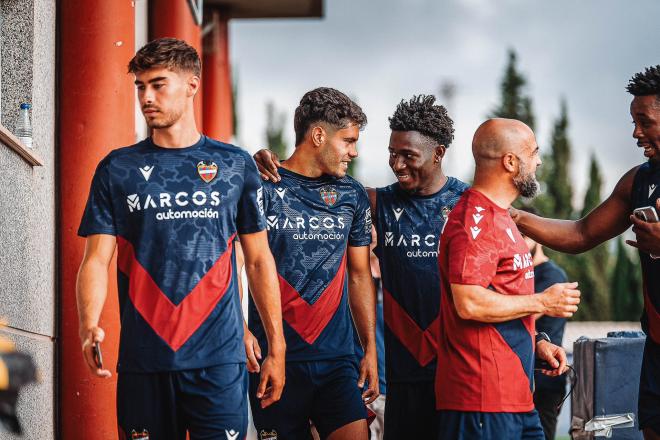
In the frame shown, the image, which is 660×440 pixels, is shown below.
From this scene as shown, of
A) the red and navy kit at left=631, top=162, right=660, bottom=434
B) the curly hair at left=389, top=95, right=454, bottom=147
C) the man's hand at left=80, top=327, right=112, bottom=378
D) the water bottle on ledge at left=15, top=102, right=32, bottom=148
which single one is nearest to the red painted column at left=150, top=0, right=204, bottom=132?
the curly hair at left=389, top=95, right=454, bottom=147

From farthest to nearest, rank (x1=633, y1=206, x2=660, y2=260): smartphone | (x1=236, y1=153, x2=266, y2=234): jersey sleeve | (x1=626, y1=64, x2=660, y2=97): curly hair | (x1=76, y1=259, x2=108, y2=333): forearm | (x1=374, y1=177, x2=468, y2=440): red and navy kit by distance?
(x1=374, y1=177, x2=468, y2=440): red and navy kit, (x1=626, y1=64, x2=660, y2=97): curly hair, (x1=633, y1=206, x2=660, y2=260): smartphone, (x1=236, y1=153, x2=266, y2=234): jersey sleeve, (x1=76, y1=259, x2=108, y2=333): forearm

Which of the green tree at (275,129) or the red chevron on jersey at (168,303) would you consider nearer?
the red chevron on jersey at (168,303)

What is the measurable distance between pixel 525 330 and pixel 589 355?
2.28 metres

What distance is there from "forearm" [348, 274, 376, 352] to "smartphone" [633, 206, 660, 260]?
4.97 ft

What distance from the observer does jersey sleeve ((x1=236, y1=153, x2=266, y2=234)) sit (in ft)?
14.3

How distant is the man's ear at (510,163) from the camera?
451cm

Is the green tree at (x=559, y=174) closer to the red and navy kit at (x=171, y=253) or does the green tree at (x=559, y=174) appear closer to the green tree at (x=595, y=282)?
the green tree at (x=595, y=282)

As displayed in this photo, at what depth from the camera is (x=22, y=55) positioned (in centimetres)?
535

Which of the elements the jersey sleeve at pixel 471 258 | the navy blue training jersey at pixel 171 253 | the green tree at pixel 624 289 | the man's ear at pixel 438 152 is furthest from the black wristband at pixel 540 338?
the green tree at pixel 624 289

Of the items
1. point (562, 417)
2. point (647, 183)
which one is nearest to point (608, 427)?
point (647, 183)

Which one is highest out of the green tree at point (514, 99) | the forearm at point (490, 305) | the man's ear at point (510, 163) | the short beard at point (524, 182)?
the green tree at point (514, 99)

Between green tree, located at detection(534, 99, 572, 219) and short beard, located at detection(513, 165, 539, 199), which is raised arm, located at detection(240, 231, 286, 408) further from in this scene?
green tree, located at detection(534, 99, 572, 219)

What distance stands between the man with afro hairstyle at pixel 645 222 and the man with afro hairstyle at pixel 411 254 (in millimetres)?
504

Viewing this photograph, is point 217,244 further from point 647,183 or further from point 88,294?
point 647,183
